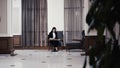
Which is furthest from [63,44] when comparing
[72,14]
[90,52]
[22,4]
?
[90,52]

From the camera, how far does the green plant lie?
891mm

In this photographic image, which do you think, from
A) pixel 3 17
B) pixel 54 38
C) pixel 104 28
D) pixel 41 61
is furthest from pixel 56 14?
pixel 104 28

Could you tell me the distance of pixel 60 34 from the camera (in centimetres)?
1290

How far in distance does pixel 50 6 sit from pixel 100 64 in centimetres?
1294

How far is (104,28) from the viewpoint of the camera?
92cm

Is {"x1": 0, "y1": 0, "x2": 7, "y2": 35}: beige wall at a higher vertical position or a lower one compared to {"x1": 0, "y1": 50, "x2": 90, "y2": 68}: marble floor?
higher

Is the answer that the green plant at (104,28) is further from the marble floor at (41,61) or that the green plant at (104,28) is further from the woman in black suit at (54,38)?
the woman in black suit at (54,38)

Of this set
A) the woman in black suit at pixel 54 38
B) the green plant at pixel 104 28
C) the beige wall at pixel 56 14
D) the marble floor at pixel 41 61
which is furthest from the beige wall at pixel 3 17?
the green plant at pixel 104 28

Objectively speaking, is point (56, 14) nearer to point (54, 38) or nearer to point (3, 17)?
point (54, 38)

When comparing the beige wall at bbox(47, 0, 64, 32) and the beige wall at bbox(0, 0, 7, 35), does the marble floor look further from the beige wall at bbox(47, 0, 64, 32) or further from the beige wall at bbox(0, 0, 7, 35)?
the beige wall at bbox(47, 0, 64, 32)

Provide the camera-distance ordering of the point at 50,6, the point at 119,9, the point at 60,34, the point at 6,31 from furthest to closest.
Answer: the point at 50,6 < the point at 60,34 < the point at 6,31 < the point at 119,9

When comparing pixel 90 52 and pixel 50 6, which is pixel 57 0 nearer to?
pixel 50 6

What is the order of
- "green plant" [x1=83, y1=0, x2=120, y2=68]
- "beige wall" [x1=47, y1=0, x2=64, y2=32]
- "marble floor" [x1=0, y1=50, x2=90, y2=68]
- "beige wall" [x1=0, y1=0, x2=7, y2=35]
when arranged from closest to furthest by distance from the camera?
"green plant" [x1=83, y1=0, x2=120, y2=68], "marble floor" [x1=0, y1=50, x2=90, y2=68], "beige wall" [x1=0, y1=0, x2=7, y2=35], "beige wall" [x1=47, y1=0, x2=64, y2=32]

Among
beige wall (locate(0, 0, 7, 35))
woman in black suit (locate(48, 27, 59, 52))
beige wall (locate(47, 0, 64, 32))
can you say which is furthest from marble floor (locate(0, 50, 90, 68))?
beige wall (locate(47, 0, 64, 32))
